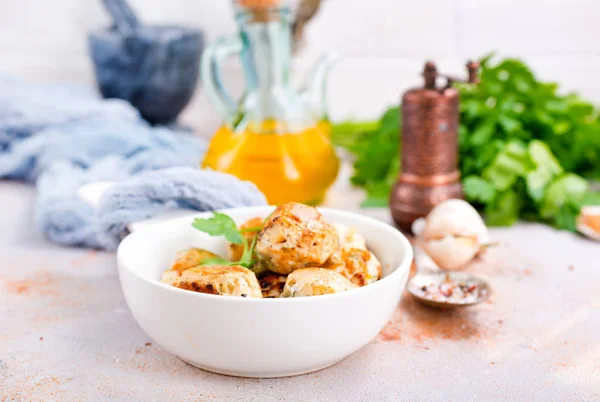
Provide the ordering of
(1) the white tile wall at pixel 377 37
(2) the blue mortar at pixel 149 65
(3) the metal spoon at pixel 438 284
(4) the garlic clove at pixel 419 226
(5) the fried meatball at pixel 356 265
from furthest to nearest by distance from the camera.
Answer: (1) the white tile wall at pixel 377 37 → (2) the blue mortar at pixel 149 65 → (4) the garlic clove at pixel 419 226 → (3) the metal spoon at pixel 438 284 → (5) the fried meatball at pixel 356 265

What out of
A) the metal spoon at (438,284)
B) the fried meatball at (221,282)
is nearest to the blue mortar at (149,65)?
the metal spoon at (438,284)

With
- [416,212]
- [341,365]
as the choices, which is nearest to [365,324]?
[341,365]

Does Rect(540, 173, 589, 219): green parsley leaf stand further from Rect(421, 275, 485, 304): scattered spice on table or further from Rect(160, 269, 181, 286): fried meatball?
Rect(160, 269, 181, 286): fried meatball

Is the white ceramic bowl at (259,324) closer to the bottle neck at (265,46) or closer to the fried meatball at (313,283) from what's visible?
the fried meatball at (313,283)

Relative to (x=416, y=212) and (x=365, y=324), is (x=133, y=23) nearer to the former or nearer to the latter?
(x=416, y=212)

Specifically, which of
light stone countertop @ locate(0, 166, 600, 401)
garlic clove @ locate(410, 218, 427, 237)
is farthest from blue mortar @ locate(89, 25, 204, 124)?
garlic clove @ locate(410, 218, 427, 237)

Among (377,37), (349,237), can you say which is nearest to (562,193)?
(349,237)
